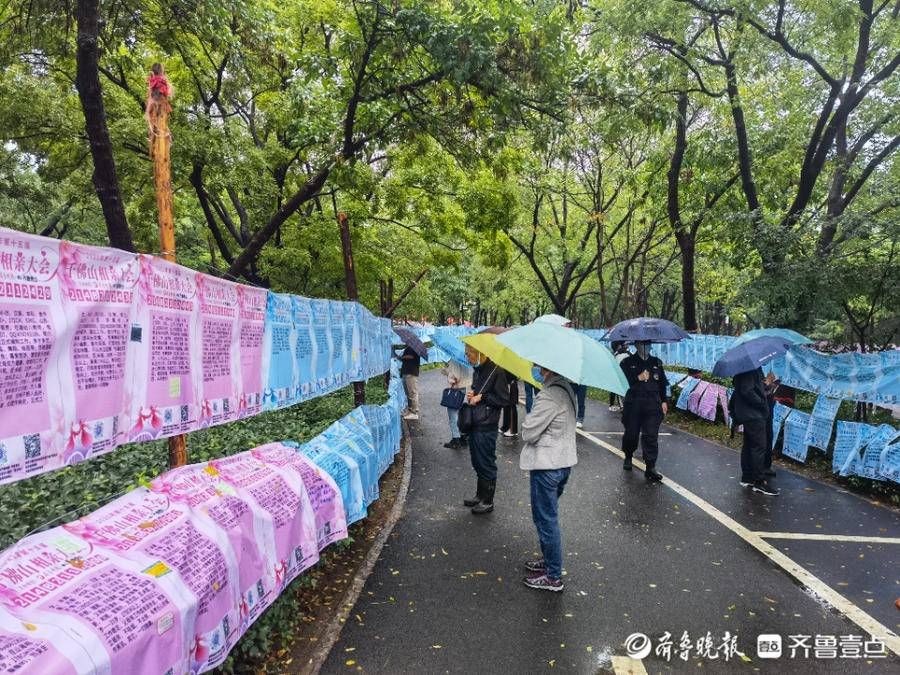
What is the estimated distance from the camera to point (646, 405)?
761cm

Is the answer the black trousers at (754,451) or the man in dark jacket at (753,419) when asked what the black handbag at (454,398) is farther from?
the black trousers at (754,451)

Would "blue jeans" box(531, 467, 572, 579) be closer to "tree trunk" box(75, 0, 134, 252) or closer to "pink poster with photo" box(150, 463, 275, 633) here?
"pink poster with photo" box(150, 463, 275, 633)

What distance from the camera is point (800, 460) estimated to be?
846 centimetres

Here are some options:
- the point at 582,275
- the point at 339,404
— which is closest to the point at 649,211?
the point at 582,275

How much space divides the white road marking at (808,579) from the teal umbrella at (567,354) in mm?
2340

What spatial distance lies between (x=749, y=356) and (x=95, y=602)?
712 cm

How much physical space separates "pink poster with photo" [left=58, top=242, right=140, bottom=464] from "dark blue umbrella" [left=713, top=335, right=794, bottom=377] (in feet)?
21.8

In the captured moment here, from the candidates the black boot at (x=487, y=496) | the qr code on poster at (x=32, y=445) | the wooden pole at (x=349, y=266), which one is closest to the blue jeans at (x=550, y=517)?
the black boot at (x=487, y=496)

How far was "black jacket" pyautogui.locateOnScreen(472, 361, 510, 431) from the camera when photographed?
Answer: 605 centimetres

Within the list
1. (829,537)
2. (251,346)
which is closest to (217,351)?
(251,346)

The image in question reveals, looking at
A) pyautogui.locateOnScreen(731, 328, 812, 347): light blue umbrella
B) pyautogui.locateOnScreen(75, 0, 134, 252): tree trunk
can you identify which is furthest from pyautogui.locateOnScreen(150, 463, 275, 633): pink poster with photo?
pyautogui.locateOnScreen(731, 328, 812, 347): light blue umbrella

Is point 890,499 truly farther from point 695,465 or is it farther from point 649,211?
point 649,211

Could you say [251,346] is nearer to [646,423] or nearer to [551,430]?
[551,430]

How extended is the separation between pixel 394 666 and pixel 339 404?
4.87m
